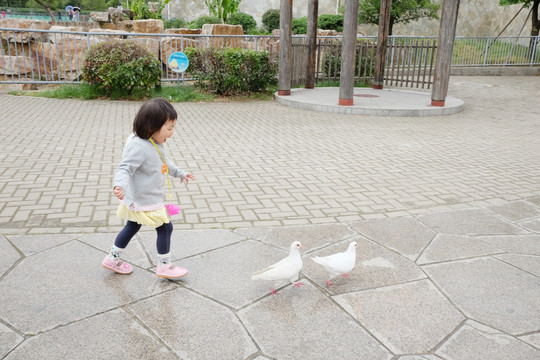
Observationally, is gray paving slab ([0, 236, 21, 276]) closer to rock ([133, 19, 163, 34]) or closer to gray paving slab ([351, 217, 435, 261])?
gray paving slab ([351, 217, 435, 261])

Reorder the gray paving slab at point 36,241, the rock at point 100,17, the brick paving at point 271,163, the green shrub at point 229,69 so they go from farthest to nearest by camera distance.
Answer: the rock at point 100,17 → the green shrub at point 229,69 → the brick paving at point 271,163 → the gray paving slab at point 36,241

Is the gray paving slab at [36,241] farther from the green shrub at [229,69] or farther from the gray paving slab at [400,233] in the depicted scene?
the green shrub at [229,69]

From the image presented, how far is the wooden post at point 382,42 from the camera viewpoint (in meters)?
13.9

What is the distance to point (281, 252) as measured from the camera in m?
3.76

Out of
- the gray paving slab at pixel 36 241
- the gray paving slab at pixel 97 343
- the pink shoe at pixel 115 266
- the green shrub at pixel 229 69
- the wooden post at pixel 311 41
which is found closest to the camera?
the gray paving slab at pixel 97 343

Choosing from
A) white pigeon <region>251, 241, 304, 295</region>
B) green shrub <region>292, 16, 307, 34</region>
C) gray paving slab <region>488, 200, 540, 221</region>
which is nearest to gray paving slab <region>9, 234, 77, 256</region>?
white pigeon <region>251, 241, 304, 295</region>

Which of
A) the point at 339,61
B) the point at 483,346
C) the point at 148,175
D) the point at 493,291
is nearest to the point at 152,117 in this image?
the point at 148,175

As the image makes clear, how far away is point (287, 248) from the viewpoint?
384cm

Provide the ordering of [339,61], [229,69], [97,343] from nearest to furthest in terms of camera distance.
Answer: [97,343], [229,69], [339,61]

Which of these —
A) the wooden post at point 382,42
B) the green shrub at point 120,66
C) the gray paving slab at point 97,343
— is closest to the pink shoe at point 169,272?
the gray paving slab at point 97,343

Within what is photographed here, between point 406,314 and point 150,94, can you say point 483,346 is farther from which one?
point 150,94

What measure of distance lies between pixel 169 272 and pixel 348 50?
27.8 ft

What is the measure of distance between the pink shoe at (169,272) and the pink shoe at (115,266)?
268 mm

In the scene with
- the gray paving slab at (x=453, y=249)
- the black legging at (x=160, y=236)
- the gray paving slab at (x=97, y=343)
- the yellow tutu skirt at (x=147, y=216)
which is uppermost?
Result: the yellow tutu skirt at (x=147, y=216)
